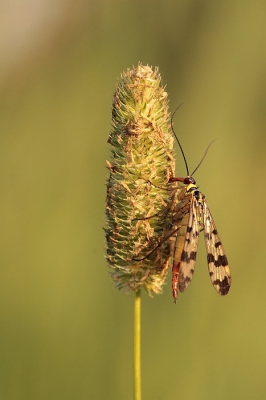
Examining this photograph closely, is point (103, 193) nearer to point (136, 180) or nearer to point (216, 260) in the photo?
point (216, 260)

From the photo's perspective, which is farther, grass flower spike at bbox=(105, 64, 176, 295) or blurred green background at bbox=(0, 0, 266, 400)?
blurred green background at bbox=(0, 0, 266, 400)

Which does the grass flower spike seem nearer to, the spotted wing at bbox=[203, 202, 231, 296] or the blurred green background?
the spotted wing at bbox=[203, 202, 231, 296]

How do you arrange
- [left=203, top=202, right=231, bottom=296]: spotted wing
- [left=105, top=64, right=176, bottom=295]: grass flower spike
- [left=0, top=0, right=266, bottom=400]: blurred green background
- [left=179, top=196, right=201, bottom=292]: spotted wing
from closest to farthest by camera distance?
[left=105, top=64, right=176, bottom=295]: grass flower spike < [left=179, top=196, right=201, bottom=292]: spotted wing < [left=203, top=202, right=231, bottom=296]: spotted wing < [left=0, top=0, right=266, bottom=400]: blurred green background

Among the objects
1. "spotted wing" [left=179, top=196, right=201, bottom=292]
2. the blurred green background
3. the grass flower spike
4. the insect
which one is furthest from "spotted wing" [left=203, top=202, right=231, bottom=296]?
the blurred green background

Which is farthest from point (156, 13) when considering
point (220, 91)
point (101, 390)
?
point (101, 390)

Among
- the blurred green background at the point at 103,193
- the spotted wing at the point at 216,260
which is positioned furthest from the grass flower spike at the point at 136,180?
the blurred green background at the point at 103,193

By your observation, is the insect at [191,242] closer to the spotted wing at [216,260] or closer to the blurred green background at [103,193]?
the spotted wing at [216,260]

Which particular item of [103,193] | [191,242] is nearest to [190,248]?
[191,242]
